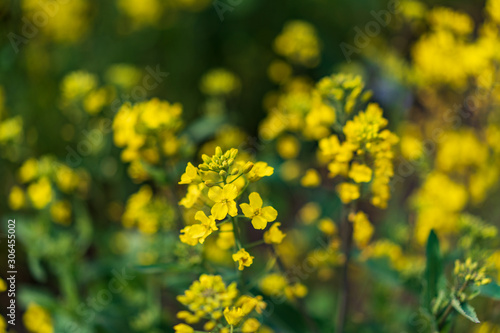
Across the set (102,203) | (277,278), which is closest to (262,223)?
(277,278)

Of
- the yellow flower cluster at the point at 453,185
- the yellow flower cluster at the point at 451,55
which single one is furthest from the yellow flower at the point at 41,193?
the yellow flower cluster at the point at 451,55

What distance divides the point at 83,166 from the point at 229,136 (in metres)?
0.94

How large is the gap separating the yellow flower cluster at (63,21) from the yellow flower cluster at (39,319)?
2746mm

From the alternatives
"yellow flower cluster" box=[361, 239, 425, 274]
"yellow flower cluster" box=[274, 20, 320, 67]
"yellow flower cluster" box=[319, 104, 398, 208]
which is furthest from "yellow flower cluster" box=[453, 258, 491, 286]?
"yellow flower cluster" box=[274, 20, 320, 67]

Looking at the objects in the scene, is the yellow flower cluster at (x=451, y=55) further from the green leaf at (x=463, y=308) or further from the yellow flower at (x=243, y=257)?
the yellow flower at (x=243, y=257)

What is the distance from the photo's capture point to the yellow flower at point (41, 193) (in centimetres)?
230

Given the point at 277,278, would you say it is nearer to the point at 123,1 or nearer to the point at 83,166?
the point at 83,166

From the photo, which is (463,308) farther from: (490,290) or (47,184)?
(47,184)

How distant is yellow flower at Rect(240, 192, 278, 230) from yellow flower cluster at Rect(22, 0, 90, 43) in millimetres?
3680

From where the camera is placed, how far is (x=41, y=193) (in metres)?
2.32

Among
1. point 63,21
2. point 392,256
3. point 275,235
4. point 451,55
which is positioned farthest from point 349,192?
point 63,21

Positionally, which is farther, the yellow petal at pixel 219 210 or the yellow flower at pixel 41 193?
the yellow flower at pixel 41 193

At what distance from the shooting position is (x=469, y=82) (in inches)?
117

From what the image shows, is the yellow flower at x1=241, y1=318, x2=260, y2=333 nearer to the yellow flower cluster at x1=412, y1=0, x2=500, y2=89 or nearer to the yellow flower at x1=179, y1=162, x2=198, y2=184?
the yellow flower at x1=179, y1=162, x2=198, y2=184
